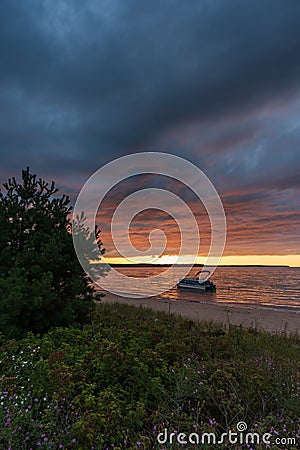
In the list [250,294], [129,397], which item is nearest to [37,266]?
[129,397]

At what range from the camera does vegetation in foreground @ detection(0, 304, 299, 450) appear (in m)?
3.26

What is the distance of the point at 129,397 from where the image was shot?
4.16 m

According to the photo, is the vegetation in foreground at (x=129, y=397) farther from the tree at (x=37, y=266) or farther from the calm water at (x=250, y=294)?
the calm water at (x=250, y=294)

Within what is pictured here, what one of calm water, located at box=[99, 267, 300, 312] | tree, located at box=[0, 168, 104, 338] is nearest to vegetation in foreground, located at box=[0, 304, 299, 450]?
tree, located at box=[0, 168, 104, 338]

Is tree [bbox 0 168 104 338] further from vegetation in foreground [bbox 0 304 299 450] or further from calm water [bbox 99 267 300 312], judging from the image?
calm water [bbox 99 267 300 312]

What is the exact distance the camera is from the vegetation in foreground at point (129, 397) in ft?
10.7

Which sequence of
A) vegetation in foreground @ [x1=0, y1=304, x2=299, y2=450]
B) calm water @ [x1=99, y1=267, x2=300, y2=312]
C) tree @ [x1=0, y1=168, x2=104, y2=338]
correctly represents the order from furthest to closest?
calm water @ [x1=99, y1=267, x2=300, y2=312] → tree @ [x1=0, y1=168, x2=104, y2=338] → vegetation in foreground @ [x1=0, y1=304, x2=299, y2=450]

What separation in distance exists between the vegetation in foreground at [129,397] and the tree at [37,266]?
1208mm

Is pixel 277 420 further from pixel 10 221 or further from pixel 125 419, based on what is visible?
pixel 10 221

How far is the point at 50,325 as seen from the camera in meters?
7.74

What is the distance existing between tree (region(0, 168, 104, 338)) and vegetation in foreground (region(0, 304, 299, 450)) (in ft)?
3.96

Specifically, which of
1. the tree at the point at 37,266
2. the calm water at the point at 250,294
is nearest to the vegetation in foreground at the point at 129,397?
the tree at the point at 37,266

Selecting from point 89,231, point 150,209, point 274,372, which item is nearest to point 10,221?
point 89,231

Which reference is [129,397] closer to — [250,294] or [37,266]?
A: [37,266]
